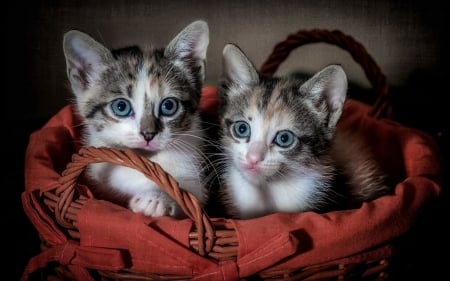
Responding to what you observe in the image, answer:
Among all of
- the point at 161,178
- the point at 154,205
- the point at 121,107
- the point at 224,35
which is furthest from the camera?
the point at 224,35

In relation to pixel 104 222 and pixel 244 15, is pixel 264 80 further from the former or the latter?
pixel 244 15

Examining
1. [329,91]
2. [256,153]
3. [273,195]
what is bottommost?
[273,195]

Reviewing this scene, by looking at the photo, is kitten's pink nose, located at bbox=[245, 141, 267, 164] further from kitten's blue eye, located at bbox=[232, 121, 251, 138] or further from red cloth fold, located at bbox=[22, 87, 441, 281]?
red cloth fold, located at bbox=[22, 87, 441, 281]

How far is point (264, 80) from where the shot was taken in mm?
1325

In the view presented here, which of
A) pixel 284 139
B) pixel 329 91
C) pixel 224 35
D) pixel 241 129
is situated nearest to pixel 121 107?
pixel 241 129

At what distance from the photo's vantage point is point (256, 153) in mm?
1117

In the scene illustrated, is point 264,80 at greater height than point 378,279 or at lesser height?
greater

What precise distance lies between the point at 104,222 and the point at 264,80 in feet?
1.98

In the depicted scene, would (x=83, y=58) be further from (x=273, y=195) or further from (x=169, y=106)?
(x=273, y=195)

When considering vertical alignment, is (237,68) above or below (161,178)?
above

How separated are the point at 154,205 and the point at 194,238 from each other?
6.9 inches

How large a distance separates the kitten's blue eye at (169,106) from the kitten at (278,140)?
0.49 ft

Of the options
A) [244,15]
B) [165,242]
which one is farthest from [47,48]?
[165,242]

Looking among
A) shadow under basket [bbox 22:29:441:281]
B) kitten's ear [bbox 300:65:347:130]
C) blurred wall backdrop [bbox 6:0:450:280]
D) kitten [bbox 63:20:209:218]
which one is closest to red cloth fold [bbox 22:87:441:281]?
shadow under basket [bbox 22:29:441:281]
